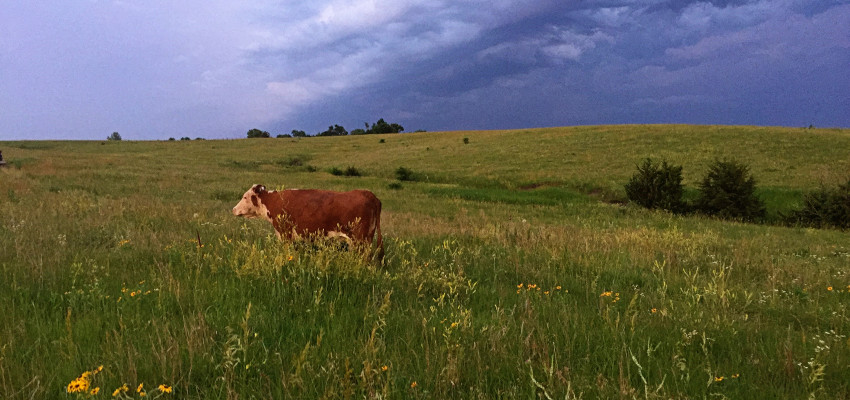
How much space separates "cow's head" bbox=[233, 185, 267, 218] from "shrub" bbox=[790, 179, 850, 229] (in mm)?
25839

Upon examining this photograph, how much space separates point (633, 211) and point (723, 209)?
6.11m

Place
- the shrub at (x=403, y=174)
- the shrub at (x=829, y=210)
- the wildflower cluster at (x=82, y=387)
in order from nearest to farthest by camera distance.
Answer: the wildflower cluster at (x=82, y=387) < the shrub at (x=829, y=210) < the shrub at (x=403, y=174)

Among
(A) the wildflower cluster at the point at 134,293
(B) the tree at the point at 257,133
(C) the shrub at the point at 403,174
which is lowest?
(A) the wildflower cluster at the point at 134,293

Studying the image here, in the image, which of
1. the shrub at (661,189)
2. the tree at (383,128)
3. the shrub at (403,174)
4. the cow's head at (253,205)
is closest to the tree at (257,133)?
the tree at (383,128)

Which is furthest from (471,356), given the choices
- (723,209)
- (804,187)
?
(804,187)

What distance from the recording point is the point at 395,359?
2846mm

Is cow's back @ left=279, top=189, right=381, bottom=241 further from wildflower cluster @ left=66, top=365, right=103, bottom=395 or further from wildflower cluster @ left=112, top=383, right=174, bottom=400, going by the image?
wildflower cluster @ left=66, top=365, right=103, bottom=395

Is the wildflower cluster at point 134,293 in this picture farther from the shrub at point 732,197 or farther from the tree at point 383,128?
the tree at point 383,128

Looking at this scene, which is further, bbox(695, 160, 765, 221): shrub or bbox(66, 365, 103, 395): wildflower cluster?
bbox(695, 160, 765, 221): shrub

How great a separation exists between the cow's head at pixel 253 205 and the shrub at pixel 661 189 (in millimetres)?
22543

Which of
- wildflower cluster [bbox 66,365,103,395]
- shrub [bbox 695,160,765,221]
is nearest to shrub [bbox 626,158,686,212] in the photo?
shrub [bbox 695,160,765,221]

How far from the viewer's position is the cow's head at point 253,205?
22.9 ft

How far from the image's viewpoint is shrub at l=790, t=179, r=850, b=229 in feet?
67.3

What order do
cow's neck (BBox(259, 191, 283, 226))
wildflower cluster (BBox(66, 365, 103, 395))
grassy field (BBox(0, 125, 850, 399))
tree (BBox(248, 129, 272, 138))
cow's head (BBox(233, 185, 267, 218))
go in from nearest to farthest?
1. wildflower cluster (BBox(66, 365, 103, 395))
2. grassy field (BBox(0, 125, 850, 399))
3. cow's neck (BBox(259, 191, 283, 226))
4. cow's head (BBox(233, 185, 267, 218))
5. tree (BBox(248, 129, 272, 138))
